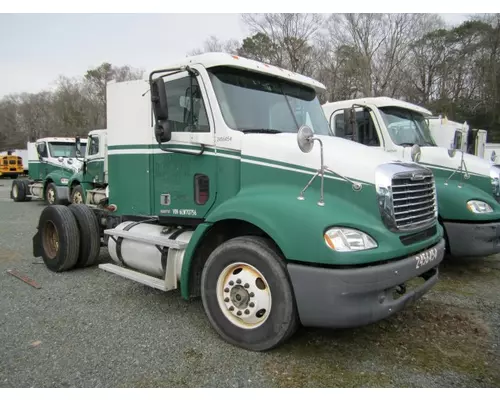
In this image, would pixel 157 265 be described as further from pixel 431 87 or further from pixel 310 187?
pixel 431 87

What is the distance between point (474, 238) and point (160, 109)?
4.68 m

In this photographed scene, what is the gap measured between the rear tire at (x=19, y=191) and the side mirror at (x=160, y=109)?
52.3ft

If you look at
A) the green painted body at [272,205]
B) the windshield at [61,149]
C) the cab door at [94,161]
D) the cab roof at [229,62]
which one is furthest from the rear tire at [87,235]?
the windshield at [61,149]

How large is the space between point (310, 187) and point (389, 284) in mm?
1049

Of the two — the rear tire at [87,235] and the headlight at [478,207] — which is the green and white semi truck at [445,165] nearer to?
the headlight at [478,207]

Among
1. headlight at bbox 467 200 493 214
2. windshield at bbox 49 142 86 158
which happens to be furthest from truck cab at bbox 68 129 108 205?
headlight at bbox 467 200 493 214

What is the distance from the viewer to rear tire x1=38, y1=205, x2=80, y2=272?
19.5ft

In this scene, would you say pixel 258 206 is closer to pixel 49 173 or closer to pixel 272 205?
pixel 272 205

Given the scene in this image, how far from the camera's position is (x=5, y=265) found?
261 inches

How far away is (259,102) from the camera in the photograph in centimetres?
433

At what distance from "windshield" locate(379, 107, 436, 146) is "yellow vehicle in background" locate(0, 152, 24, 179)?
38.8 m

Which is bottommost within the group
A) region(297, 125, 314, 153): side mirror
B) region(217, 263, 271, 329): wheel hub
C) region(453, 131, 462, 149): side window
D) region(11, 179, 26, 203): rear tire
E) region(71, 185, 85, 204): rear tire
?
region(11, 179, 26, 203): rear tire

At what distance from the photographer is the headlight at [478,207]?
5.86 m

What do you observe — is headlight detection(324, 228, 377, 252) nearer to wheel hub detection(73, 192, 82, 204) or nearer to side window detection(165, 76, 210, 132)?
side window detection(165, 76, 210, 132)
